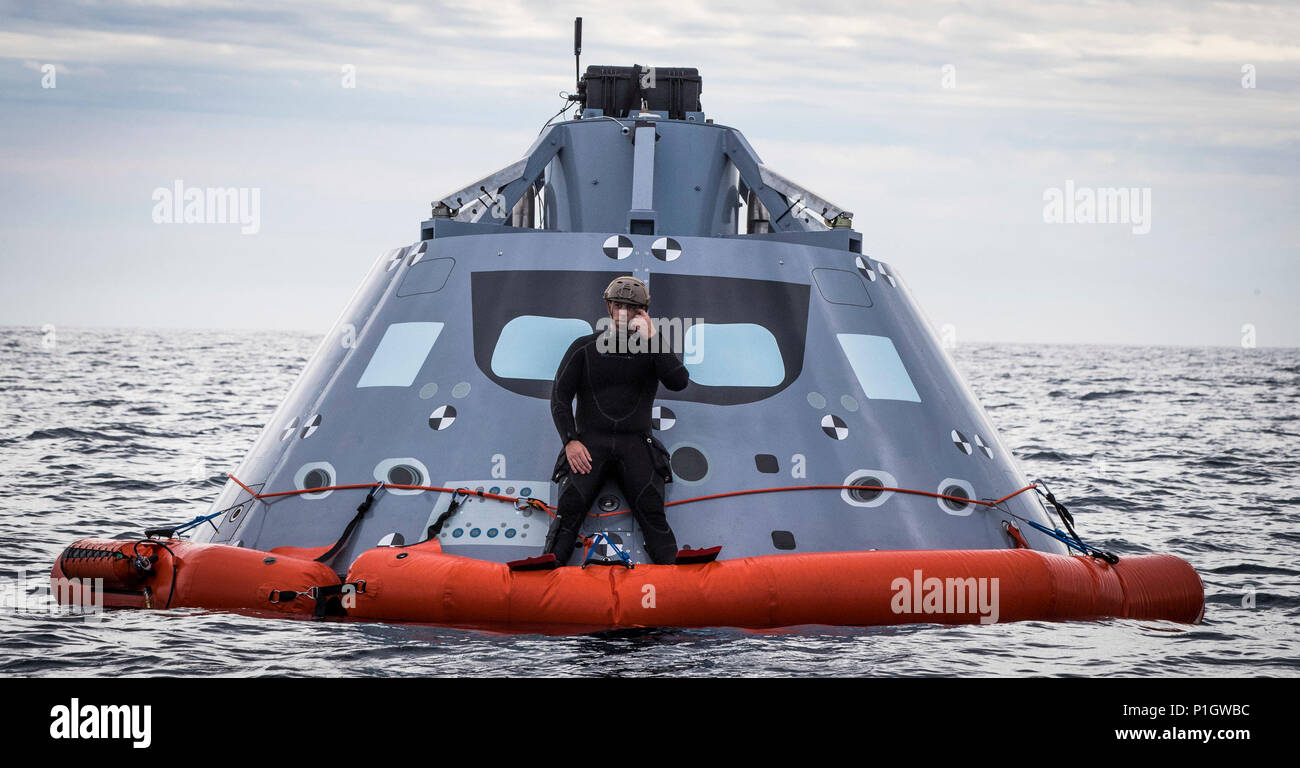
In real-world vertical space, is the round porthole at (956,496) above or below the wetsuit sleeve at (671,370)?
below

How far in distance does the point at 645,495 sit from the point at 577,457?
1.35 ft

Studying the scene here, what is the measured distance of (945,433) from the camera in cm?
781

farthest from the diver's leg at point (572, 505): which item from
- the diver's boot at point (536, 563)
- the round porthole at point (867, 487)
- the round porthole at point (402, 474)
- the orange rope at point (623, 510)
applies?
the round porthole at point (867, 487)

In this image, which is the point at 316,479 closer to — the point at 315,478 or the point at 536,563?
the point at 315,478

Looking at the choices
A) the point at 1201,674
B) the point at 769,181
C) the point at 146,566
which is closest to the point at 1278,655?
the point at 1201,674

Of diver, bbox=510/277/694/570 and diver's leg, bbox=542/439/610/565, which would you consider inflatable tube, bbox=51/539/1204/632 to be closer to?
diver's leg, bbox=542/439/610/565

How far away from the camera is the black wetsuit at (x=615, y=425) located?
6.79 meters

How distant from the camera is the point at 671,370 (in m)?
6.83

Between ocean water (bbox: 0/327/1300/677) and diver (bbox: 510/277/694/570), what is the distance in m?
0.73

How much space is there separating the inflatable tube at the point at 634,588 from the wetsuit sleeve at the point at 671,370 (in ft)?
3.43

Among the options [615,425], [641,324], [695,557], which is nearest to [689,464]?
[615,425]

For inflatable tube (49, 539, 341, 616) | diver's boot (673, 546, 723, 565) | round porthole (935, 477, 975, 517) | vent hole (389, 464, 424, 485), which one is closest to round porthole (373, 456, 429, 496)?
vent hole (389, 464, 424, 485)

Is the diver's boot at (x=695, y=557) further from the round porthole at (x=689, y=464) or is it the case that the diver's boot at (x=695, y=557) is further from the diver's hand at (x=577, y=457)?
the round porthole at (x=689, y=464)
